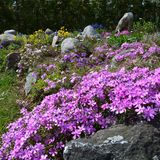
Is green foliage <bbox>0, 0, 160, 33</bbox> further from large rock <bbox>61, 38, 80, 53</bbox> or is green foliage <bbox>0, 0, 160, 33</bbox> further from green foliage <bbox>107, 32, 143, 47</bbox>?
green foliage <bbox>107, 32, 143, 47</bbox>

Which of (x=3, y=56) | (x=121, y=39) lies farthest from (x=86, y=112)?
(x=3, y=56)

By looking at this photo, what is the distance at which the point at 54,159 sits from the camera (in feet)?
15.1

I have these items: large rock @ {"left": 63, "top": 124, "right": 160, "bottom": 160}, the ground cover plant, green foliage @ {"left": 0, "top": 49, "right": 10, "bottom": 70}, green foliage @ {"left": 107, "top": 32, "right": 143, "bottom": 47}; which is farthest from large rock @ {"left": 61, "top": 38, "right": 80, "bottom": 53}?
large rock @ {"left": 63, "top": 124, "right": 160, "bottom": 160}

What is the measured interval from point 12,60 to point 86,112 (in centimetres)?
506

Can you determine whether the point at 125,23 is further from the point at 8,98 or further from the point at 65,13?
the point at 8,98

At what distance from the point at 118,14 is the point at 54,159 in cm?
850

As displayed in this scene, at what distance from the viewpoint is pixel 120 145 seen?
408cm

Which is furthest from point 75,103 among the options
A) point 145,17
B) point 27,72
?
point 145,17

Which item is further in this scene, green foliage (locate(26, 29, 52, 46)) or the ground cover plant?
green foliage (locate(26, 29, 52, 46))

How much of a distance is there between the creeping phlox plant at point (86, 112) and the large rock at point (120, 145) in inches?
7.6

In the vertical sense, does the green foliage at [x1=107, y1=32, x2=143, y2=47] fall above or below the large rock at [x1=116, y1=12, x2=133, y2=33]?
above

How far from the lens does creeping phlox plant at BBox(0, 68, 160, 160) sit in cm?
438

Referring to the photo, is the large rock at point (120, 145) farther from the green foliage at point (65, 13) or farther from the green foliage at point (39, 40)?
the green foliage at point (65, 13)

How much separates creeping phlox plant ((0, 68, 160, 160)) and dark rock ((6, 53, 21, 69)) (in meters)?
4.39
